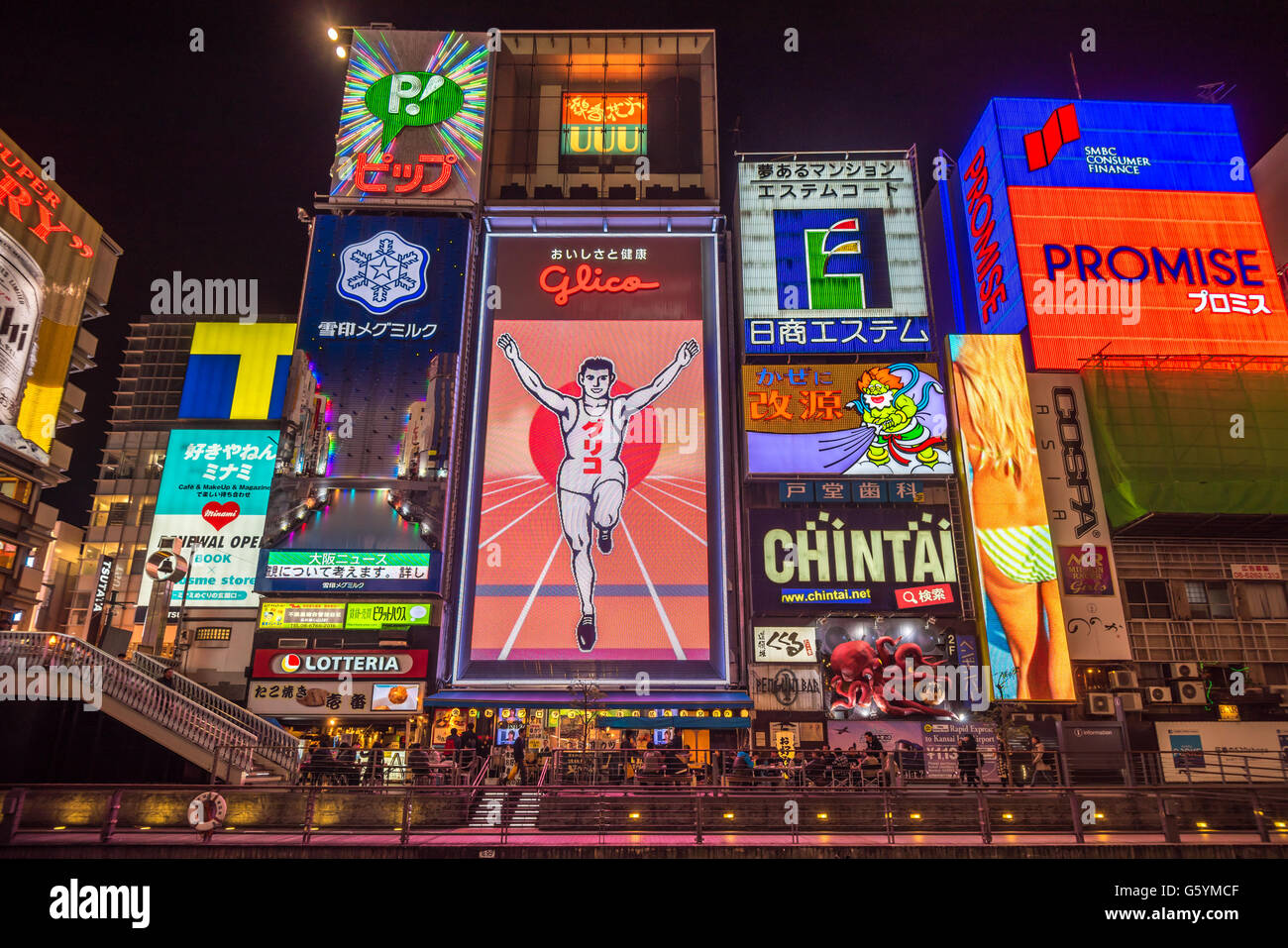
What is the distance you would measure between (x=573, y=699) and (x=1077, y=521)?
2064cm

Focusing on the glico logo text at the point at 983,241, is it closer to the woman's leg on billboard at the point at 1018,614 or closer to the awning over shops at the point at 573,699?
the woman's leg on billboard at the point at 1018,614

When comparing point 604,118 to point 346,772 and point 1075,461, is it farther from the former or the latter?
point 346,772

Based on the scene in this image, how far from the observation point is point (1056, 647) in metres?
28.6

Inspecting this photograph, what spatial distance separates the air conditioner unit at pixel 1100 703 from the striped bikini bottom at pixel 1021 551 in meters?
4.65

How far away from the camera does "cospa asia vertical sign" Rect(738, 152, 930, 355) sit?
3384cm

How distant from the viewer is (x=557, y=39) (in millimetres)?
40125

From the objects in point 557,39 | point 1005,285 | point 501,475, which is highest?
point 557,39

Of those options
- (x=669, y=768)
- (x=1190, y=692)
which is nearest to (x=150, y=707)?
(x=669, y=768)

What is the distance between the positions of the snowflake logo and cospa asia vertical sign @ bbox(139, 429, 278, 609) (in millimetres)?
13646

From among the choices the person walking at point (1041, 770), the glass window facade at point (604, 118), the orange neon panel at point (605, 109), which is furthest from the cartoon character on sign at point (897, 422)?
the orange neon panel at point (605, 109)

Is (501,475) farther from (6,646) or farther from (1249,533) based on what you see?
(1249,533)

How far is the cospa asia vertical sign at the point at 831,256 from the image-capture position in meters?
33.8
